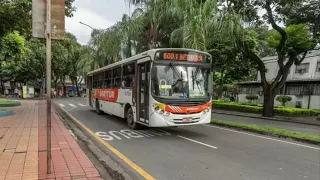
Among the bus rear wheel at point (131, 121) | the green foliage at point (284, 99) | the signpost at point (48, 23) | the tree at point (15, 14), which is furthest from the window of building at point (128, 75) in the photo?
the green foliage at point (284, 99)

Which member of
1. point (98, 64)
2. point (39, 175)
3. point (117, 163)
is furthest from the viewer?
point (98, 64)

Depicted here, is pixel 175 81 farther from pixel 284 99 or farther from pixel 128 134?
pixel 284 99

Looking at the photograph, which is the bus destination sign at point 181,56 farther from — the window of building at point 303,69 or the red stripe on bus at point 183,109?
the window of building at point 303,69

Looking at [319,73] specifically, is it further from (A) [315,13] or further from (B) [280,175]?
(B) [280,175]

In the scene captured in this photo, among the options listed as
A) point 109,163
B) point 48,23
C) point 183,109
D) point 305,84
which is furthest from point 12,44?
point 305,84

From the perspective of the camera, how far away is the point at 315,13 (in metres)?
18.6

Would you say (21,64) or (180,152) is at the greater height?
(21,64)

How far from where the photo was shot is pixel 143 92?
35.1ft

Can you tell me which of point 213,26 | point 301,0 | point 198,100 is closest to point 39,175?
point 198,100

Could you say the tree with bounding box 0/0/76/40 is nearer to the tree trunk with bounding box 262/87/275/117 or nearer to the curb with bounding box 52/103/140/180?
the curb with bounding box 52/103/140/180

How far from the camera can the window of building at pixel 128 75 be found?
39.2ft

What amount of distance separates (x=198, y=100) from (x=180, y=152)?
2858 mm

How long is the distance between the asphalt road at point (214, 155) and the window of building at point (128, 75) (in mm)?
2078

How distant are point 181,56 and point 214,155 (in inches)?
155
